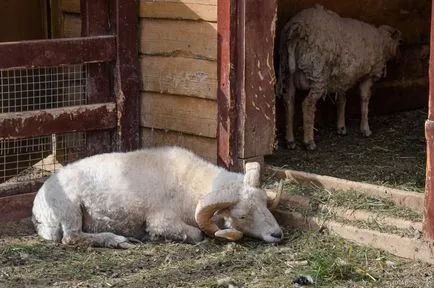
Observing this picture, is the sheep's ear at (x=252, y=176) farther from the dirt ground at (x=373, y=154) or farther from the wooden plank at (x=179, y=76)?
the dirt ground at (x=373, y=154)

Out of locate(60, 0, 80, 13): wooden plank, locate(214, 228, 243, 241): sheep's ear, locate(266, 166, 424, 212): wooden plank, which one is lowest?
locate(214, 228, 243, 241): sheep's ear

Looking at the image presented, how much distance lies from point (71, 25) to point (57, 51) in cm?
127

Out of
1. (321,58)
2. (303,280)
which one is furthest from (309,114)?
(303,280)

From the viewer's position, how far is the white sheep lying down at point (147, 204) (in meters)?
7.04

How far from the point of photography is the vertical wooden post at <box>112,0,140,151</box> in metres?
8.11

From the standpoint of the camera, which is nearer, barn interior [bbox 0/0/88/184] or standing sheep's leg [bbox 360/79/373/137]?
barn interior [bbox 0/0/88/184]

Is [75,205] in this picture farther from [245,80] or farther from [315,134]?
[315,134]

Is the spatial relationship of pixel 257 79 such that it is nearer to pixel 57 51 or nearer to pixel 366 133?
→ pixel 57 51

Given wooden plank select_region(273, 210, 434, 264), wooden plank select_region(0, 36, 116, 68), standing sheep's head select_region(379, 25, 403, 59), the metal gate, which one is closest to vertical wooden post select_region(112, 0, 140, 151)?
the metal gate

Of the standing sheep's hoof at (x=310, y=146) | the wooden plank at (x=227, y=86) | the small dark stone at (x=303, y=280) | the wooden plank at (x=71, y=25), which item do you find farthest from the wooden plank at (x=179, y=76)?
the small dark stone at (x=303, y=280)

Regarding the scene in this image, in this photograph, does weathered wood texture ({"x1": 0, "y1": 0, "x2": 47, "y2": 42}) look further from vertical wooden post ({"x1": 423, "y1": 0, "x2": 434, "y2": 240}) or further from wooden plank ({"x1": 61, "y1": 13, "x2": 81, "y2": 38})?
vertical wooden post ({"x1": 423, "y1": 0, "x2": 434, "y2": 240})

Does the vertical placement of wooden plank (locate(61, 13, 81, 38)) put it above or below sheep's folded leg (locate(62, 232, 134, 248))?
above

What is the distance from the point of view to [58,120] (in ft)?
25.5

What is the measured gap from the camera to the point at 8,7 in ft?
32.3
